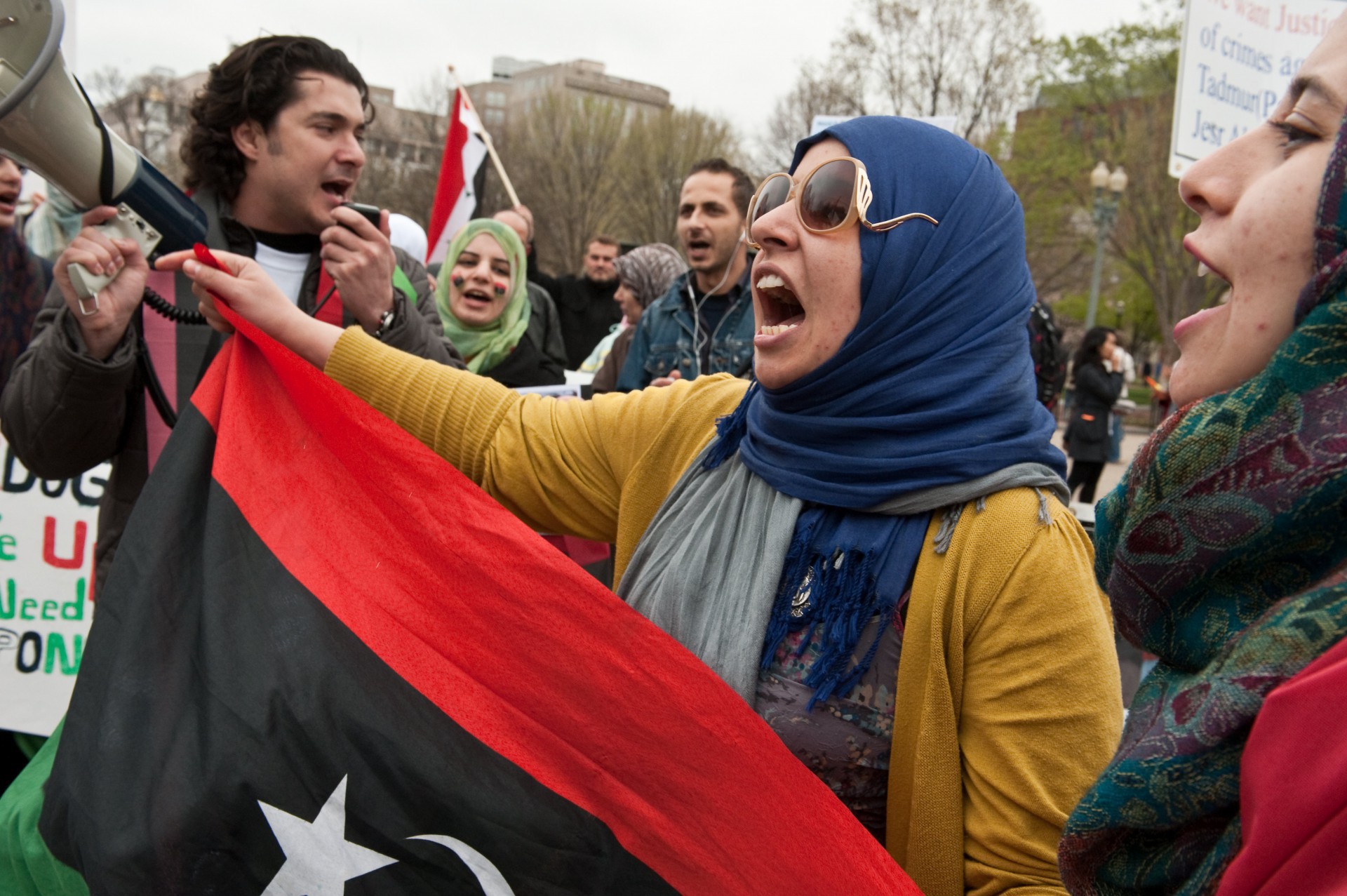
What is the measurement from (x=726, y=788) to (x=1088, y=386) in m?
10.5

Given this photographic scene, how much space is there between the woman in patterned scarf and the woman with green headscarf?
13.6ft

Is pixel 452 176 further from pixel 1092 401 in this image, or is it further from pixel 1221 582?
pixel 1221 582

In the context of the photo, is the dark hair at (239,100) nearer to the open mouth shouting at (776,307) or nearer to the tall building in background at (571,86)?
the open mouth shouting at (776,307)

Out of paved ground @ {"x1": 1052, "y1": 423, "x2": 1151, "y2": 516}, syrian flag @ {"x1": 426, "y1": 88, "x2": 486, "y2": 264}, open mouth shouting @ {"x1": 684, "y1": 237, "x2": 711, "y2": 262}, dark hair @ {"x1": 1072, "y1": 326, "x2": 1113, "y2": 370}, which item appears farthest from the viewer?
paved ground @ {"x1": 1052, "y1": 423, "x2": 1151, "y2": 516}

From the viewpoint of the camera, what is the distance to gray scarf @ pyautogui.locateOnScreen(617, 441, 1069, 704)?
160 cm

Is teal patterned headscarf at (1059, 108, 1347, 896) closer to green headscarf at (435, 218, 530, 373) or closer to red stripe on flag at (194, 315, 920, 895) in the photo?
red stripe on flag at (194, 315, 920, 895)

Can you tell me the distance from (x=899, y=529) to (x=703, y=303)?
332 cm

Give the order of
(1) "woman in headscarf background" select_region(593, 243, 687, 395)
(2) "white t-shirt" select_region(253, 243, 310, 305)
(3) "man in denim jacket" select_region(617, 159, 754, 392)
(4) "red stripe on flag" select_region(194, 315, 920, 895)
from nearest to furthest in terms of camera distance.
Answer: (4) "red stripe on flag" select_region(194, 315, 920, 895)
(2) "white t-shirt" select_region(253, 243, 310, 305)
(3) "man in denim jacket" select_region(617, 159, 754, 392)
(1) "woman in headscarf background" select_region(593, 243, 687, 395)

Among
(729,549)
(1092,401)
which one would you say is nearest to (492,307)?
(729,549)

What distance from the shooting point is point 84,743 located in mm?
1658

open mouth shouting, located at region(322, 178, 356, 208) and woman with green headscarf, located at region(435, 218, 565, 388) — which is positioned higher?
open mouth shouting, located at region(322, 178, 356, 208)

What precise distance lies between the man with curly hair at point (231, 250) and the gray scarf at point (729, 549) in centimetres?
103

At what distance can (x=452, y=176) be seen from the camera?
8.09m

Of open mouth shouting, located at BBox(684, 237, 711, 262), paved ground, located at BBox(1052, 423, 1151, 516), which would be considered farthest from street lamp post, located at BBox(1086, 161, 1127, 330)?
open mouth shouting, located at BBox(684, 237, 711, 262)
